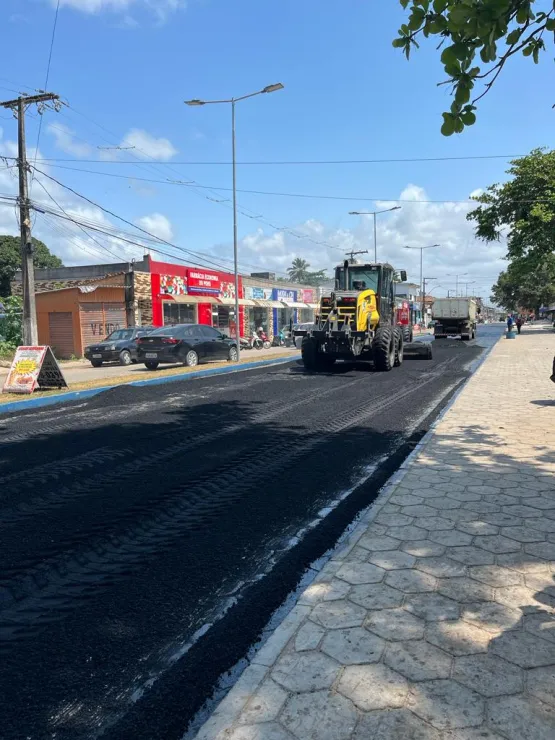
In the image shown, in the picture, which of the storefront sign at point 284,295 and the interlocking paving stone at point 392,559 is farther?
the storefront sign at point 284,295

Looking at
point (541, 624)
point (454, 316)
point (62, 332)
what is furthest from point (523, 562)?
point (454, 316)

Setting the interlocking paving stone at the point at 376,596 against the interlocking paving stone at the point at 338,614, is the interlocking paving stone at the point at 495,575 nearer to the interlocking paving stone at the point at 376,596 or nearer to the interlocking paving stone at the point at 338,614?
the interlocking paving stone at the point at 376,596

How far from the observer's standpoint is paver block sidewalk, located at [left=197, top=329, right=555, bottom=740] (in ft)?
6.98

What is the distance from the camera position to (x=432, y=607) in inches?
115

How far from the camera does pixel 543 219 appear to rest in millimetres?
32875

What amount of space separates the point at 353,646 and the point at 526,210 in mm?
38478

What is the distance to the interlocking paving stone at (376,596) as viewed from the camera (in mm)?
2981

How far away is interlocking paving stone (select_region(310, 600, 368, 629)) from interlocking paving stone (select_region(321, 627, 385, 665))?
54 millimetres

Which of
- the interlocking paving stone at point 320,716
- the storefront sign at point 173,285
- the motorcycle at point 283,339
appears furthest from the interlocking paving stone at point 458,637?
the motorcycle at point 283,339

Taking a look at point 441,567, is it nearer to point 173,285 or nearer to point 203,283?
point 173,285

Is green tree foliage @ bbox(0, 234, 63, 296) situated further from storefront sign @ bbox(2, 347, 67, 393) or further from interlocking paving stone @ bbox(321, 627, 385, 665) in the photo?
interlocking paving stone @ bbox(321, 627, 385, 665)

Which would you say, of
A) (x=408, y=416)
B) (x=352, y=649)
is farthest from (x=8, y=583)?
(x=408, y=416)

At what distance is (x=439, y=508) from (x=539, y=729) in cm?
241

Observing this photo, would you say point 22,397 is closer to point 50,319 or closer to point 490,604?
point 490,604
